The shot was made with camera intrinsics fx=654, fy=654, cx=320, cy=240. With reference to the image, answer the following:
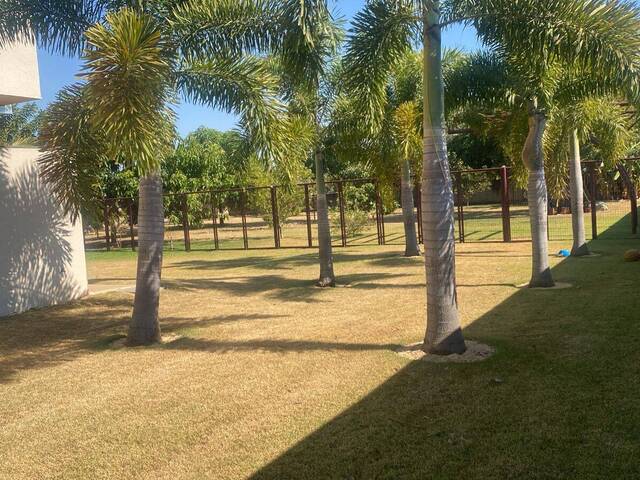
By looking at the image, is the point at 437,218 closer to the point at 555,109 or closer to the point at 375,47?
the point at 375,47

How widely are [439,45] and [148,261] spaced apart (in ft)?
14.9

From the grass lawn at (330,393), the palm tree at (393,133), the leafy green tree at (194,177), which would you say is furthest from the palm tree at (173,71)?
the leafy green tree at (194,177)

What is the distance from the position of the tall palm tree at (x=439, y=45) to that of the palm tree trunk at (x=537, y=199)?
9.78ft

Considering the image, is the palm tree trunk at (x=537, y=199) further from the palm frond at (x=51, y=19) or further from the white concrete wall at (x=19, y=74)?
the white concrete wall at (x=19, y=74)

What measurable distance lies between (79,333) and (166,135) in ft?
13.2

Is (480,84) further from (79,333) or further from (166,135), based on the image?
(79,333)

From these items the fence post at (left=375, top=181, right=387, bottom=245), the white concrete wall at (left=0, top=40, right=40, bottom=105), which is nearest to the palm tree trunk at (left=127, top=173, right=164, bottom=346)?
the white concrete wall at (left=0, top=40, right=40, bottom=105)

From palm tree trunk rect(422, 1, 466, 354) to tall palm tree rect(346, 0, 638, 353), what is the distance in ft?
0.04

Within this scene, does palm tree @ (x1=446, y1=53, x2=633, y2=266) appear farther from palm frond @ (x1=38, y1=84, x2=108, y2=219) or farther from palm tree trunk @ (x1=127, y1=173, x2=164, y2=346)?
palm frond @ (x1=38, y1=84, x2=108, y2=219)

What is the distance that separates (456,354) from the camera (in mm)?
6957

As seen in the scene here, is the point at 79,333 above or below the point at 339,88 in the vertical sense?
below

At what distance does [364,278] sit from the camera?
14.2 meters

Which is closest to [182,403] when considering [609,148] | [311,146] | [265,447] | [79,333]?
[265,447]

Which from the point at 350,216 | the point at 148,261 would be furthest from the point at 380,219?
the point at 148,261
